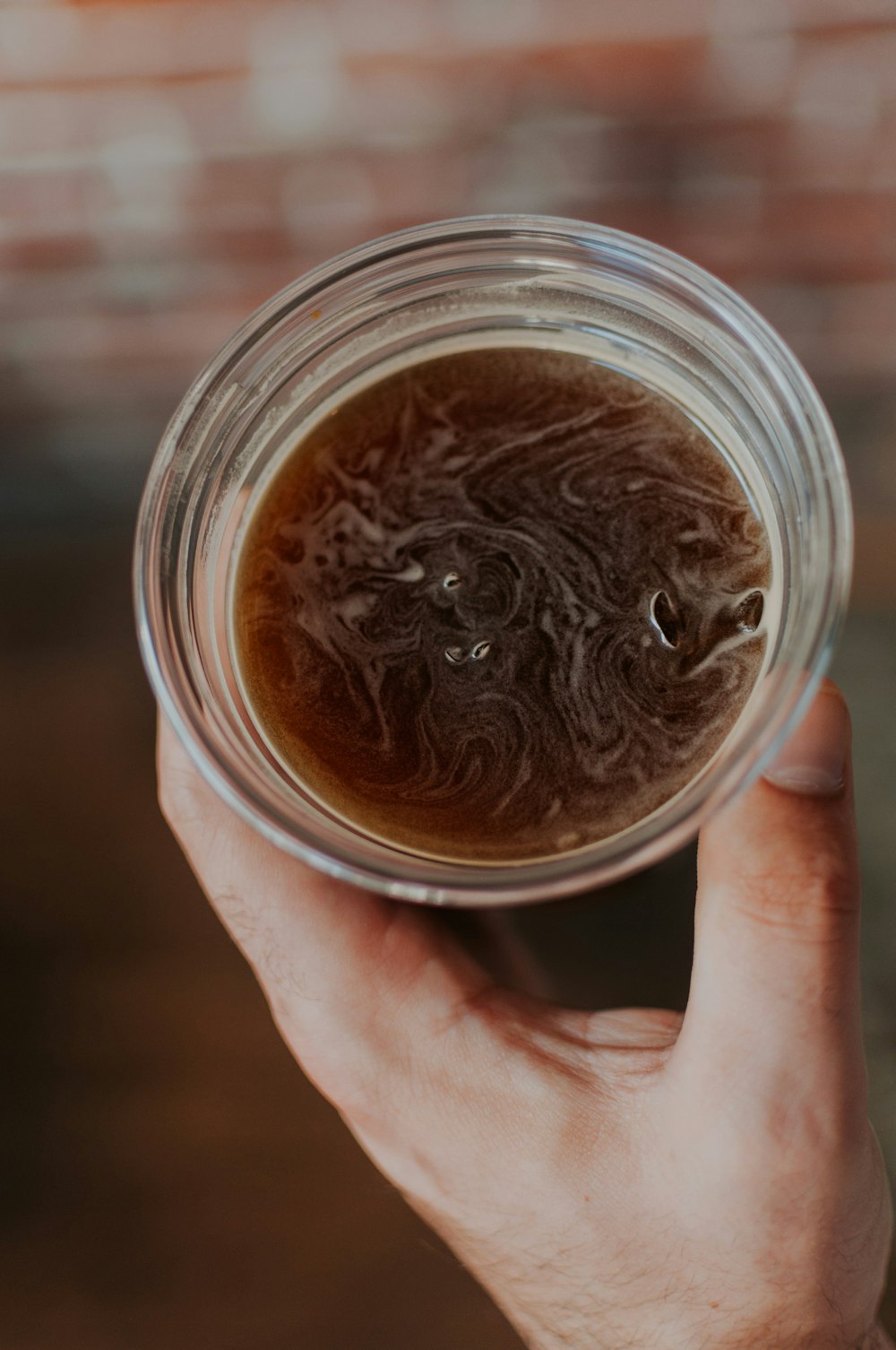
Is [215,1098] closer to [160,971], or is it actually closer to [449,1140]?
[160,971]

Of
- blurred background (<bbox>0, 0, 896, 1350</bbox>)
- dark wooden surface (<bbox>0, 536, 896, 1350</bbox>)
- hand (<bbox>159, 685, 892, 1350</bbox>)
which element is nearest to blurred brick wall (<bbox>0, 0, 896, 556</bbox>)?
blurred background (<bbox>0, 0, 896, 1350</bbox>)

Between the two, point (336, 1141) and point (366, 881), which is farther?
point (336, 1141)

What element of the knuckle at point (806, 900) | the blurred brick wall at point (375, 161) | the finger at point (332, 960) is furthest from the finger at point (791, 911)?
the blurred brick wall at point (375, 161)

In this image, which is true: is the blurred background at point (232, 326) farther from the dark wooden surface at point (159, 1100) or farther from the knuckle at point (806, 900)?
the knuckle at point (806, 900)

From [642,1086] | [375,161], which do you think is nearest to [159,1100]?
[642,1086]

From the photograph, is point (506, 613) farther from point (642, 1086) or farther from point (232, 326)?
point (232, 326)

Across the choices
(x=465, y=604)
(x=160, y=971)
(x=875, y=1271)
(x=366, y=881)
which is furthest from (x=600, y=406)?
(x=160, y=971)
